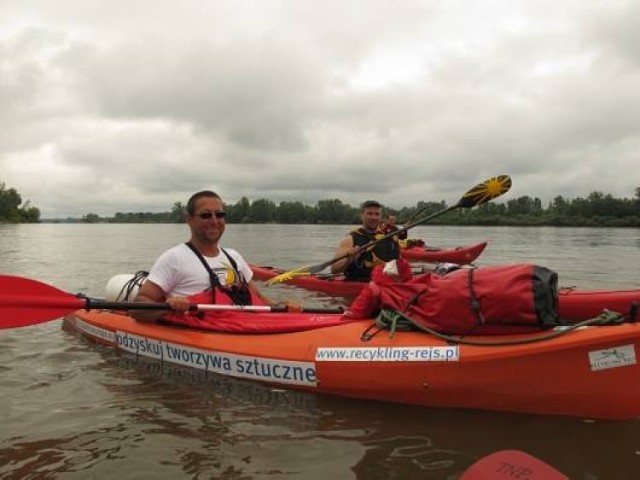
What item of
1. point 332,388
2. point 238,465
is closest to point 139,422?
point 238,465

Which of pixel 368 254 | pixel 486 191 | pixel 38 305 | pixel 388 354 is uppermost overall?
pixel 486 191

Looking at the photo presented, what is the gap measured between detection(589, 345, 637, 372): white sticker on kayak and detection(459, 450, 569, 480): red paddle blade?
1.18m

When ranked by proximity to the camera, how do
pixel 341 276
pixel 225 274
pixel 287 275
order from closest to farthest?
pixel 225 274 → pixel 287 275 → pixel 341 276

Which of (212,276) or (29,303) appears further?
(212,276)

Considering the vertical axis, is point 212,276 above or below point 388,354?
above

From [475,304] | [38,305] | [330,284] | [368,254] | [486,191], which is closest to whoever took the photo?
[475,304]

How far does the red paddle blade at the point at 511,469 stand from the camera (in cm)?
245

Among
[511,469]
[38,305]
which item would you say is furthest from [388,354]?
[38,305]

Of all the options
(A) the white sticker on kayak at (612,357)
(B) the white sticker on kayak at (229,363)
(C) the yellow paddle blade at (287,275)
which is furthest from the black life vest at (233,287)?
(C) the yellow paddle blade at (287,275)

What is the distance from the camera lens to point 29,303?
4.89 metres

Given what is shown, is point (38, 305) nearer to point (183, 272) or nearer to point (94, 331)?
point (183, 272)

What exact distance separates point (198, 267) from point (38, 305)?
4.61 ft

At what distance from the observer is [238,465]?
347 centimetres

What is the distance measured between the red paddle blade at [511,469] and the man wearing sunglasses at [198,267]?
2913 mm
